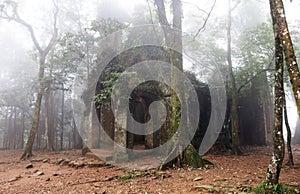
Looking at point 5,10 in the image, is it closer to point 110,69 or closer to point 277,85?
point 110,69

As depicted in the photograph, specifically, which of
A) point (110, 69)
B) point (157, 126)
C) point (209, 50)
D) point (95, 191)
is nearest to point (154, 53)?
point (110, 69)

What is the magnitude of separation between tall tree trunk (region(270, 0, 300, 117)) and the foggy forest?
18 millimetres

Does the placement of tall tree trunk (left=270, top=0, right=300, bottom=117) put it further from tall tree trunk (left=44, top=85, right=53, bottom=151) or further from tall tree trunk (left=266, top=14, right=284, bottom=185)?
A: tall tree trunk (left=44, top=85, right=53, bottom=151)

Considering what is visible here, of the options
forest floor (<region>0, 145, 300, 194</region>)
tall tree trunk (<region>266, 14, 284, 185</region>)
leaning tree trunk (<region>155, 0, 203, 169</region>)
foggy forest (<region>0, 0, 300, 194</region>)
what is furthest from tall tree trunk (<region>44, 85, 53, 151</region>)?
tall tree trunk (<region>266, 14, 284, 185</region>)

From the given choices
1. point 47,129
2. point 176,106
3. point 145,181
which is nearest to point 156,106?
point 176,106

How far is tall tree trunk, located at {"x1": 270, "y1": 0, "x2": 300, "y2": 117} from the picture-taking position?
398 centimetres

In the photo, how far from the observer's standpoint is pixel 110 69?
1130 cm

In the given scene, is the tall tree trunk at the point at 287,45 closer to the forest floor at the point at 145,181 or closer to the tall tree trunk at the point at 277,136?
the tall tree trunk at the point at 277,136

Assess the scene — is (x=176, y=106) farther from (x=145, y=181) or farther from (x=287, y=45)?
(x=287, y=45)

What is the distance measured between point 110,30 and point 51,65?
4.60 metres

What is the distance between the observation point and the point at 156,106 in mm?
12750

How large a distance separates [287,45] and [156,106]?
29.1 ft

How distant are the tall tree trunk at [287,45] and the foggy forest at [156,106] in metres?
0.02

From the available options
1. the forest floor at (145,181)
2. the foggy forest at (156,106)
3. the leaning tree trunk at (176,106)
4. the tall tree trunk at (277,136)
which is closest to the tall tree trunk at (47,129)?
the foggy forest at (156,106)
